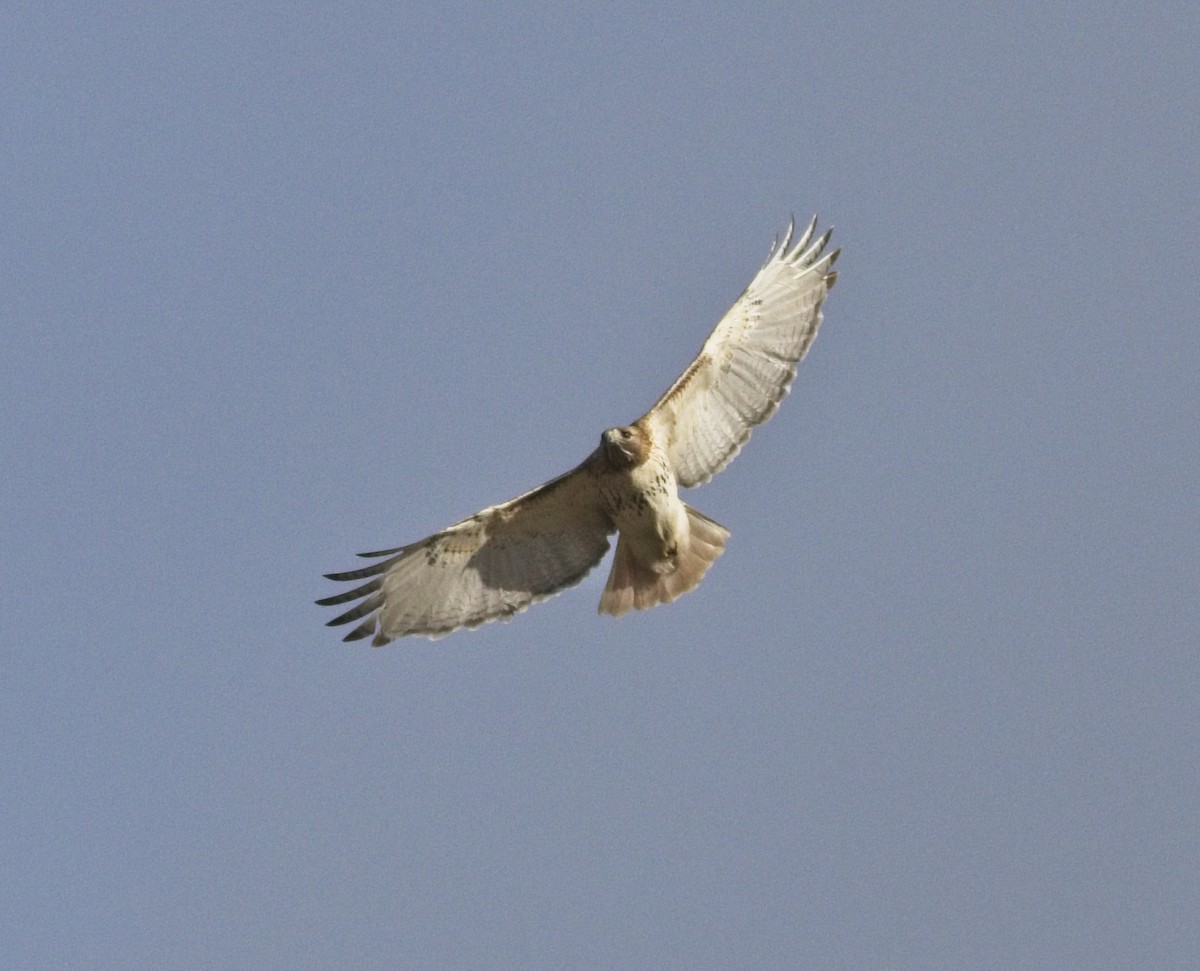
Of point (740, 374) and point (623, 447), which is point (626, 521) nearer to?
point (623, 447)

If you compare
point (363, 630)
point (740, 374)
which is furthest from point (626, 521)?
point (363, 630)

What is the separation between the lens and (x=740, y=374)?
15.9m

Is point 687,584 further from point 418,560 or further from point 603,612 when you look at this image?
point 418,560

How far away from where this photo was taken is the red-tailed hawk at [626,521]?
49.4ft

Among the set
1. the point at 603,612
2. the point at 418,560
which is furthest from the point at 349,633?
the point at 603,612

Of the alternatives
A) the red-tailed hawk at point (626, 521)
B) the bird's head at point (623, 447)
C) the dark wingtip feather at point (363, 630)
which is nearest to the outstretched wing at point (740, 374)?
the red-tailed hawk at point (626, 521)

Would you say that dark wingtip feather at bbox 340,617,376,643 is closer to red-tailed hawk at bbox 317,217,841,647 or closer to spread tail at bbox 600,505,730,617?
red-tailed hawk at bbox 317,217,841,647

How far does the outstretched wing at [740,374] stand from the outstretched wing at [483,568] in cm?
105

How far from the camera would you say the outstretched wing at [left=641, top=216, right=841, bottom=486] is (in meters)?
15.7

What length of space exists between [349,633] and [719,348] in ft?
13.8

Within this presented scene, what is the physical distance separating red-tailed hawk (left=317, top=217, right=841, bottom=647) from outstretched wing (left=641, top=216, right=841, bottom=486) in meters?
0.01

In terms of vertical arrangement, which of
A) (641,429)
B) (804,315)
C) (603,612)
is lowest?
(603,612)

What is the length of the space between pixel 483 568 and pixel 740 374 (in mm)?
2941

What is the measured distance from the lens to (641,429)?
49.7 feet
